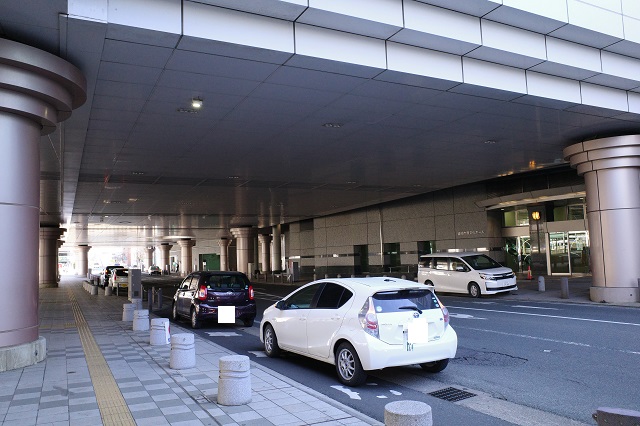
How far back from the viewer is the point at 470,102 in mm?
12750

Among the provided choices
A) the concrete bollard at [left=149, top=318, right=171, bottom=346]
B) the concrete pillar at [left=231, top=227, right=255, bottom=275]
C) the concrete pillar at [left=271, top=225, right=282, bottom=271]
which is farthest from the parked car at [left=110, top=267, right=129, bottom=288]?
the concrete pillar at [left=271, top=225, right=282, bottom=271]

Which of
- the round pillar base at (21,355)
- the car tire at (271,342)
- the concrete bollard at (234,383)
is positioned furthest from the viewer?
the car tire at (271,342)

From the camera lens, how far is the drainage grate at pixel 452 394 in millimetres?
6727

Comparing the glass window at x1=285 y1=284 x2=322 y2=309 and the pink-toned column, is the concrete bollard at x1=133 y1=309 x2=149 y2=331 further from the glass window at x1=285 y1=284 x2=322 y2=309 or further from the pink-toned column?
the glass window at x1=285 y1=284 x2=322 y2=309

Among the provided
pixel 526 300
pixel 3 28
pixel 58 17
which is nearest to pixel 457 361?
pixel 58 17

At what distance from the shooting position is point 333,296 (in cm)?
813

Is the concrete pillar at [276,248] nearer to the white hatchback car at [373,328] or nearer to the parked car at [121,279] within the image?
the parked car at [121,279]

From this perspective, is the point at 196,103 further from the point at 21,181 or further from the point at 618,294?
the point at 618,294

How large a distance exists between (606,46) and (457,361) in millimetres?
9037

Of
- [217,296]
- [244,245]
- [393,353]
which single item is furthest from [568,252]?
[244,245]

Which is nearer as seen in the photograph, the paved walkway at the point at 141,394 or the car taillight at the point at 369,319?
the paved walkway at the point at 141,394

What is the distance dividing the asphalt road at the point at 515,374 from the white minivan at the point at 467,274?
6.96 m

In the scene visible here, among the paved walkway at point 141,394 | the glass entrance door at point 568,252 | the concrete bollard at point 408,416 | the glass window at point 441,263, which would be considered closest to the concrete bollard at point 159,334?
the paved walkway at point 141,394

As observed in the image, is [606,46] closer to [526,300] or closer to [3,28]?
[526,300]
